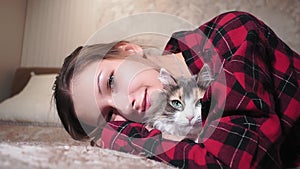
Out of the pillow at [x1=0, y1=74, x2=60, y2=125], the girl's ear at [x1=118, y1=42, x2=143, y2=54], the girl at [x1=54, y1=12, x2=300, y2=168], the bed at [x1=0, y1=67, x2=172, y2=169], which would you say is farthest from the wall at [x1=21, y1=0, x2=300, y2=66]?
the girl at [x1=54, y1=12, x2=300, y2=168]

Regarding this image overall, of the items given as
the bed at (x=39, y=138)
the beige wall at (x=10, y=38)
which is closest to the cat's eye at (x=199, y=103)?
the bed at (x=39, y=138)

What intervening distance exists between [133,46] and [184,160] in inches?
21.3

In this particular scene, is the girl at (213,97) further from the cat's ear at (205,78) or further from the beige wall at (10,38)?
the beige wall at (10,38)

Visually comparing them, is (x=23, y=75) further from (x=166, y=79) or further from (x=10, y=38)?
(x=166, y=79)

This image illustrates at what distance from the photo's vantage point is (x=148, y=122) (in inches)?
31.9

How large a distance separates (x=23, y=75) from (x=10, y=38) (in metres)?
0.30

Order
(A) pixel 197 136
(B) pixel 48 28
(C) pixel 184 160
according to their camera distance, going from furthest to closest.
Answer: (B) pixel 48 28
(A) pixel 197 136
(C) pixel 184 160

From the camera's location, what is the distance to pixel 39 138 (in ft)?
4.24

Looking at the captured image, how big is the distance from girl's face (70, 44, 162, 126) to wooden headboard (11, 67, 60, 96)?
1.51m

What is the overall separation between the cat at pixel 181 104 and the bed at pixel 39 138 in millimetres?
199

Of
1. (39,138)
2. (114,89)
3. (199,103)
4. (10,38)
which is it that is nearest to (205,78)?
(199,103)

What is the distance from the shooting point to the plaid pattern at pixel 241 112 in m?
0.59

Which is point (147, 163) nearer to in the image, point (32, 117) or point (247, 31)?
point (247, 31)

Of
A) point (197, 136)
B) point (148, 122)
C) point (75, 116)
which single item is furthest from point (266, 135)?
point (75, 116)
